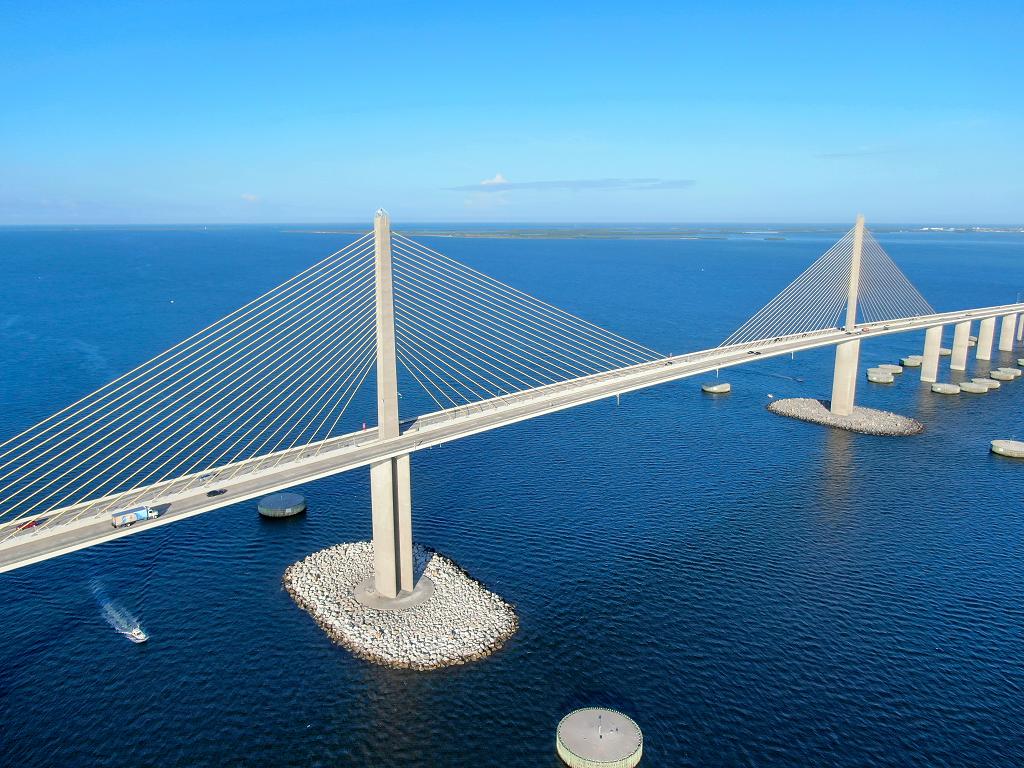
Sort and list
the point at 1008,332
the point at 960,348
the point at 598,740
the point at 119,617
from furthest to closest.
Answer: the point at 1008,332 → the point at 960,348 → the point at 119,617 → the point at 598,740

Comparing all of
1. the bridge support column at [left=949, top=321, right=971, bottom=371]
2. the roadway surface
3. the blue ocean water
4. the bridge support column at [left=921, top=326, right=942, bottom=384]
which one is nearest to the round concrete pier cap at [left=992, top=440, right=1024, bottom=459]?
the blue ocean water

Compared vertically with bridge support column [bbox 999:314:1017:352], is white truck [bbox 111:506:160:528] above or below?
above

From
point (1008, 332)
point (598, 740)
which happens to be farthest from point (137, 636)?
point (1008, 332)

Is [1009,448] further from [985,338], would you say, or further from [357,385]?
[357,385]

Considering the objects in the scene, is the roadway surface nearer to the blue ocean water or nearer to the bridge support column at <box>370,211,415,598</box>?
the bridge support column at <box>370,211,415,598</box>

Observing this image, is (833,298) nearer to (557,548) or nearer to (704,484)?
(704,484)

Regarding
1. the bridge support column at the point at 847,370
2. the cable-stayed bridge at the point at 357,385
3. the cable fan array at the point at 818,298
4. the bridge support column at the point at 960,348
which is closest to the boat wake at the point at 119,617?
the cable-stayed bridge at the point at 357,385

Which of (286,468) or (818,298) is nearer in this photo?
(286,468)
